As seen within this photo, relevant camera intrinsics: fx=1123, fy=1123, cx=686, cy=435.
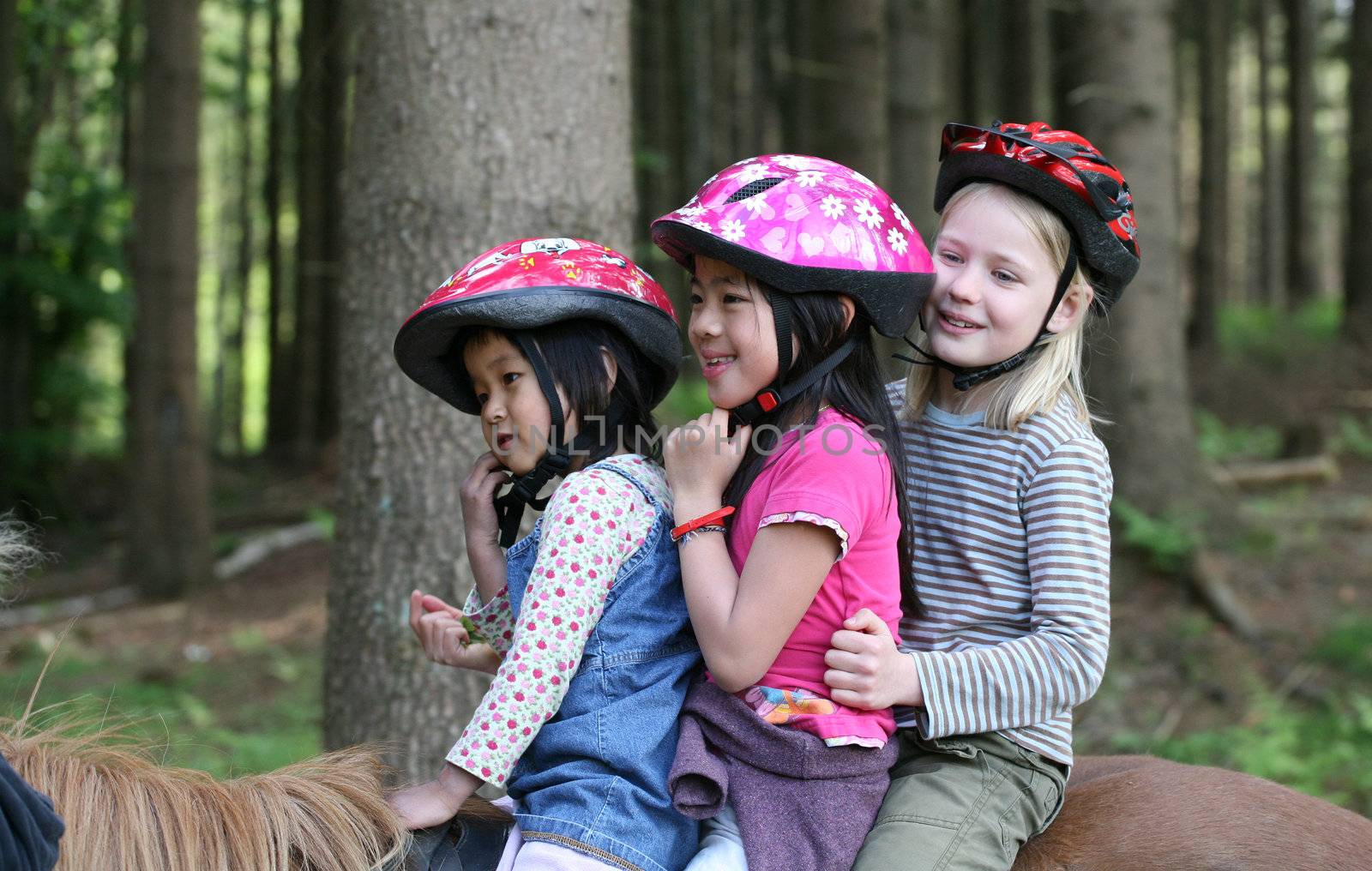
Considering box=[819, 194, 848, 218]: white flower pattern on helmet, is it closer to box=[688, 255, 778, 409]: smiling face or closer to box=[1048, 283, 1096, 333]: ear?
box=[688, 255, 778, 409]: smiling face

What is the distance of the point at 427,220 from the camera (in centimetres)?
377

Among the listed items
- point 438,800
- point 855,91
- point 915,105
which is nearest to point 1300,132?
point 915,105

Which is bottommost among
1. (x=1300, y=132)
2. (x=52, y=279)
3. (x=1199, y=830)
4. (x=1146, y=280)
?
(x=1199, y=830)

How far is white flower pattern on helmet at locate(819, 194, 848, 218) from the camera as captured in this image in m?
2.28

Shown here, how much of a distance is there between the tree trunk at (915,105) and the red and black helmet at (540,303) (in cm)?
600

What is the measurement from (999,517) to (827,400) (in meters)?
0.43

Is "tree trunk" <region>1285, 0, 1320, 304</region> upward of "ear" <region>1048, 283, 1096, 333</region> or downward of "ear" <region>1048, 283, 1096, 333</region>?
upward

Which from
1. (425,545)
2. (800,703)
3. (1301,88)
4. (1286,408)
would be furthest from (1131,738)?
(1301,88)

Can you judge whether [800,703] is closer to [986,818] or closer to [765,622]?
[765,622]

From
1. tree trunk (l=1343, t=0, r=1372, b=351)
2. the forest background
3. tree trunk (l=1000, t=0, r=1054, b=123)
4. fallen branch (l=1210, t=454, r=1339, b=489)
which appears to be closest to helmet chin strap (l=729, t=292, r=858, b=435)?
the forest background

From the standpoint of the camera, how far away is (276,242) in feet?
63.7

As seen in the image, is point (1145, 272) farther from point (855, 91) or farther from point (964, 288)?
point (964, 288)

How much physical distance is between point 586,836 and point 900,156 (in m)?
7.16

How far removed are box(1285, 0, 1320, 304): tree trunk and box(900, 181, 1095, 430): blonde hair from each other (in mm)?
16680
